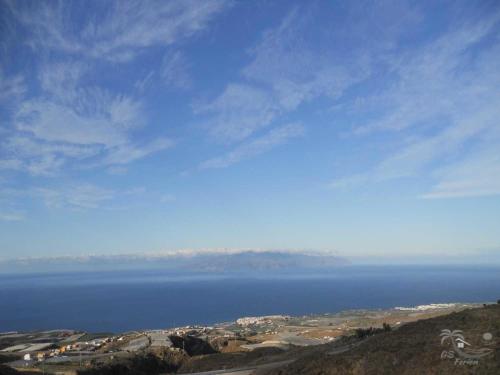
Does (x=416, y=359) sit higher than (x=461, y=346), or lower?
lower

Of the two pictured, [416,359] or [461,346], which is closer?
[416,359]

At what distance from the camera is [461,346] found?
20.8 m

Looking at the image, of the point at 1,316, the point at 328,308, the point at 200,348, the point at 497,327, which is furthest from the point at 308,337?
the point at 1,316

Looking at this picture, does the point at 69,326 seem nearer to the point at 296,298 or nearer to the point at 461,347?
the point at 296,298

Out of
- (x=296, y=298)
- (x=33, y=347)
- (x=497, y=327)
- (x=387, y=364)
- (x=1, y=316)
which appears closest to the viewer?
(x=387, y=364)

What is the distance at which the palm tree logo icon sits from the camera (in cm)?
1861

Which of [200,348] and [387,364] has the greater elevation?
[387,364]

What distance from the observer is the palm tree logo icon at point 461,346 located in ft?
61.1

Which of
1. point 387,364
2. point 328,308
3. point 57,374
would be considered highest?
point 387,364

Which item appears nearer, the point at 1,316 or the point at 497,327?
the point at 497,327

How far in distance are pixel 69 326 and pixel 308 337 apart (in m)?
89.0

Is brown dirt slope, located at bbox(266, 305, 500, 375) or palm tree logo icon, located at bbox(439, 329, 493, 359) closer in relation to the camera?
brown dirt slope, located at bbox(266, 305, 500, 375)

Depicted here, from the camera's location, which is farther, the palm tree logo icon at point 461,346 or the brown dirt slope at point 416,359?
the palm tree logo icon at point 461,346

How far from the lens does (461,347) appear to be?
20.6 m
